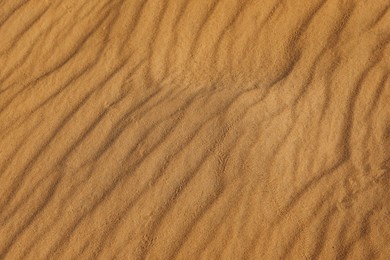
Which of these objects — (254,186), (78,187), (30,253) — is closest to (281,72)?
(254,186)

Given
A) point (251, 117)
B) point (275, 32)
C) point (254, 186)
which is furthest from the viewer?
point (275, 32)

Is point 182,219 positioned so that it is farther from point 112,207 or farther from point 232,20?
point 232,20

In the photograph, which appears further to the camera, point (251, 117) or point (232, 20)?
point (232, 20)

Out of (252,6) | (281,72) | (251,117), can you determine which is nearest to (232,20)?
(252,6)

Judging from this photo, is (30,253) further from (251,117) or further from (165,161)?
(251,117)

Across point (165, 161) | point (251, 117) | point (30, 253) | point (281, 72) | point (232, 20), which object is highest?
point (232, 20)

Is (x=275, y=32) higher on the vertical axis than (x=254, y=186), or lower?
higher

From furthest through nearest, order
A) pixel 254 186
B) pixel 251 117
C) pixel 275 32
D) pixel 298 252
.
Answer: pixel 275 32 < pixel 251 117 < pixel 254 186 < pixel 298 252
